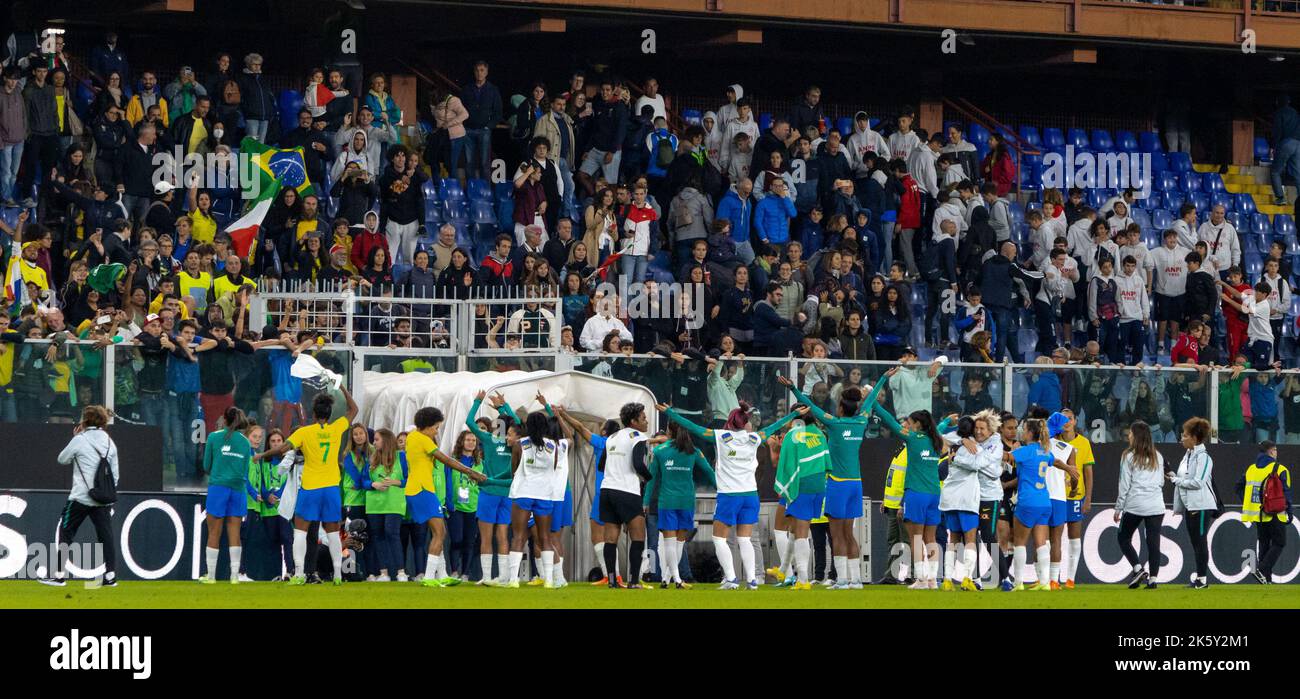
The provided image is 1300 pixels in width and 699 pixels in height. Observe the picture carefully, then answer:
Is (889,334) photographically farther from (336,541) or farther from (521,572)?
(336,541)

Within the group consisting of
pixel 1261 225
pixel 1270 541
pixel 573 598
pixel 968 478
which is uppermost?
pixel 1261 225

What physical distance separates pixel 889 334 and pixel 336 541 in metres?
9.15

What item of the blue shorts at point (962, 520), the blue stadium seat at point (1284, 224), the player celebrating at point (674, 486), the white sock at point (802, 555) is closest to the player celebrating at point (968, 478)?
the blue shorts at point (962, 520)

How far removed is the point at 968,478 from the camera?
20.9 m

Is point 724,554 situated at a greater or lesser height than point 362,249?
lesser

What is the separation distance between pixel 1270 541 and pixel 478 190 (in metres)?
11.6

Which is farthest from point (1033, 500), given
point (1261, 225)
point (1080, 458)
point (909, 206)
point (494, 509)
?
point (1261, 225)

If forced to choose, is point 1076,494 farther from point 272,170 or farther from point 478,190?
point 272,170

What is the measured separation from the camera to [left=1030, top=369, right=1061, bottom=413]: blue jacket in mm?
25812

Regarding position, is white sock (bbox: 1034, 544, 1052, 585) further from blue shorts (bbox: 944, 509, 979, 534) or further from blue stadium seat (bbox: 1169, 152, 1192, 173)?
blue stadium seat (bbox: 1169, 152, 1192, 173)
